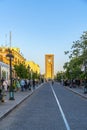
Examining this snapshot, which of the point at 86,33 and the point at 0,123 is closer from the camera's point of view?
the point at 0,123

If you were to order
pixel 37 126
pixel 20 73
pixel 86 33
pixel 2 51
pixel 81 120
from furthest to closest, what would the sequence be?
1. pixel 2 51
2. pixel 20 73
3. pixel 86 33
4. pixel 81 120
5. pixel 37 126

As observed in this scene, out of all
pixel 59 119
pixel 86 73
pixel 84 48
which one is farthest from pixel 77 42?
pixel 59 119

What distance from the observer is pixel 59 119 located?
1873 centimetres

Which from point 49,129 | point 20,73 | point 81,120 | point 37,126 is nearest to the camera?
point 49,129

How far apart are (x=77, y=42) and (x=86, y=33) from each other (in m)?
3.12

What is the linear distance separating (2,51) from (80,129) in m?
114

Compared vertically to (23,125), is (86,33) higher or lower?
higher

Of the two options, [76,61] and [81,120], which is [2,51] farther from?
[81,120]

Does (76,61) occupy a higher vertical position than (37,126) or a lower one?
higher

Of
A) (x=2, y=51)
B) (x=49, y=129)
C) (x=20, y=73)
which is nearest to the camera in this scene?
(x=49, y=129)

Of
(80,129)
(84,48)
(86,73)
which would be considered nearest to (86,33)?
(84,48)

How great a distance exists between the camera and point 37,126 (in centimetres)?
1584

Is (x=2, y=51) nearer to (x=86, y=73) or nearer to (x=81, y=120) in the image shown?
(x=86, y=73)

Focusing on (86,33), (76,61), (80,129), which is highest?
(86,33)
